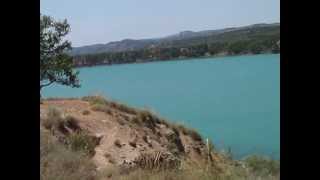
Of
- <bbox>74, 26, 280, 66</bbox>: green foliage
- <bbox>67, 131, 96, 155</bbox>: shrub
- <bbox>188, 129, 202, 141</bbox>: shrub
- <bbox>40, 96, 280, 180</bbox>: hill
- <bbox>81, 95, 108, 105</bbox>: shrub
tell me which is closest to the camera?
<bbox>40, 96, 280, 180</bbox>: hill

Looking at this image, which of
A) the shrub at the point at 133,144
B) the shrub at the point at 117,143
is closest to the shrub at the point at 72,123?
the shrub at the point at 117,143

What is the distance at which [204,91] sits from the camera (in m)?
19.3

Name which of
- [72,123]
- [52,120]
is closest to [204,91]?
[72,123]

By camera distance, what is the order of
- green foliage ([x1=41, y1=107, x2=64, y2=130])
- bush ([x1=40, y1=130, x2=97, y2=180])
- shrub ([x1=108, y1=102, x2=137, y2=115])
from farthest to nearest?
shrub ([x1=108, y1=102, x2=137, y2=115]) < green foliage ([x1=41, y1=107, x2=64, y2=130]) < bush ([x1=40, y1=130, x2=97, y2=180])

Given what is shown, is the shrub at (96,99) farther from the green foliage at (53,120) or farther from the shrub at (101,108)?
the green foliage at (53,120)

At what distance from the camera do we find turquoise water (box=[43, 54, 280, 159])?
11656mm

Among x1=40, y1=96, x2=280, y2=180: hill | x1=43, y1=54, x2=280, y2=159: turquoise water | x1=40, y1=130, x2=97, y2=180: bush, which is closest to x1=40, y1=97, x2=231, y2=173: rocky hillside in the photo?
x1=40, y1=96, x2=280, y2=180: hill

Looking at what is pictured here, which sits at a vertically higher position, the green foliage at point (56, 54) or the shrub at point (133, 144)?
the green foliage at point (56, 54)

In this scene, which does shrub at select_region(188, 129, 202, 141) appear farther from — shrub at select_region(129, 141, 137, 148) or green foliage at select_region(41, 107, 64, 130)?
green foliage at select_region(41, 107, 64, 130)

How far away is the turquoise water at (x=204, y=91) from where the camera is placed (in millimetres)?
11656

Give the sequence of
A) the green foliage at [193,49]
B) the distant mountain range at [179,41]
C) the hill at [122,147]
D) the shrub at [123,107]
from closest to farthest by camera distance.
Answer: the hill at [122,147], the green foliage at [193,49], the distant mountain range at [179,41], the shrub at [123,107]
